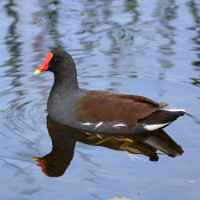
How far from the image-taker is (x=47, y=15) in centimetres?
933

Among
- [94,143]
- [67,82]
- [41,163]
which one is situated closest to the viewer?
[41,163]

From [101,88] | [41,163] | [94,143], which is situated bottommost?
[101,88]

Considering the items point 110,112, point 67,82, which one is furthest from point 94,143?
point 67,82

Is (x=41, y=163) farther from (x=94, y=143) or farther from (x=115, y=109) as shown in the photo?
(x=115, y=109)

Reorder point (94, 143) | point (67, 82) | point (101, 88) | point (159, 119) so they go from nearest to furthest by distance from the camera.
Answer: point (94, 143), point (159, 119), point (67, 82), point (101, 88)

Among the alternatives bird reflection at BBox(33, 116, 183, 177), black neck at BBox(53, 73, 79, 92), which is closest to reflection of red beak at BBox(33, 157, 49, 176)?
bird reflection at BBox(33, 116, 183, 177)

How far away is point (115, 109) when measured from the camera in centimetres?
530

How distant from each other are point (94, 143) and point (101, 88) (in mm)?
1481

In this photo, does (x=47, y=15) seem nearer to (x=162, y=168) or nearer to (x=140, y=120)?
(x=140, y=120)

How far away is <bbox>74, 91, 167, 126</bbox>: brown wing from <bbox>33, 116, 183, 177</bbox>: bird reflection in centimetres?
20

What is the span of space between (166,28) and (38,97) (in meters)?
3.50

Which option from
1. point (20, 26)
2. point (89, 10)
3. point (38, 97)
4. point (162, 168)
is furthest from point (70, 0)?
point (162, 168)

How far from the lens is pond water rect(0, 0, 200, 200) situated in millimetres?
4172

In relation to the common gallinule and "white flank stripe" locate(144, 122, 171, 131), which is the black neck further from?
"white flank stripe" locate(144, 122, 171, 131)
